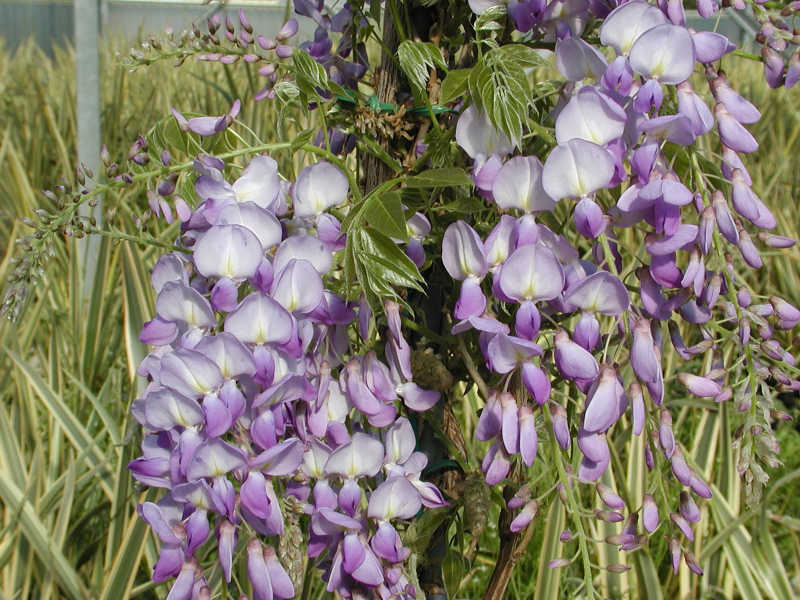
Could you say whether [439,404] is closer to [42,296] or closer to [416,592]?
[416,592]

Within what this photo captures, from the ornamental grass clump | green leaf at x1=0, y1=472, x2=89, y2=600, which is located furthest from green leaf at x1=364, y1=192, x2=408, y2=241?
green leaf at x1=0, y1=472, x2=89, y2=600

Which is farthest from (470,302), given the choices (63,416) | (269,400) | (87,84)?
(87,84)

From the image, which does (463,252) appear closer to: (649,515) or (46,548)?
(649,515)

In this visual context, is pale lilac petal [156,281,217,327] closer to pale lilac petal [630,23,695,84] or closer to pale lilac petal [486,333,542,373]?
pale lilac petal [486,333,542,373]

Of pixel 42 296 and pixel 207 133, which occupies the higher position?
pixel 207 133

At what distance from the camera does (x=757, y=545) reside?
3.63ft

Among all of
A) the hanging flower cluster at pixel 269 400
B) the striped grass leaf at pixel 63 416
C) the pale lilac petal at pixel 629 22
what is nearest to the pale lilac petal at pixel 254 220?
the hanging flower cluster at pixel 269 400

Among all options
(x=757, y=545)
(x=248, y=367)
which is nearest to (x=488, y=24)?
(x=248, y=367)

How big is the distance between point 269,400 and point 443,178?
0.15 m

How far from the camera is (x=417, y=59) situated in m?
0.50

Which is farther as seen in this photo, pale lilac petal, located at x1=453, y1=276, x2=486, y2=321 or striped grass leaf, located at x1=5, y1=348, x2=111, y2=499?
striped grass leaf, located at x1=5, y1=348, x2=111, y2=499

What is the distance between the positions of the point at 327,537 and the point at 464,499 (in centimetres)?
10

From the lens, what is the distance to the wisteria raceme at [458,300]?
438 mm

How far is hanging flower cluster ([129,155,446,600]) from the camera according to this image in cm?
44
